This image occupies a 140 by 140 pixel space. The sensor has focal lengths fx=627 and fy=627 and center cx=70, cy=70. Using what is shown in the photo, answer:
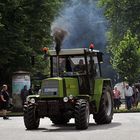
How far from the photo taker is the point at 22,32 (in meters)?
43.2

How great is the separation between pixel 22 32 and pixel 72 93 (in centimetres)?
2225

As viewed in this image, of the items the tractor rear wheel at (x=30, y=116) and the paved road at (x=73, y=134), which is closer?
the paved road at (x=73, y=134)

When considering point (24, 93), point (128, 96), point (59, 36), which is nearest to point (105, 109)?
point (59, 36)

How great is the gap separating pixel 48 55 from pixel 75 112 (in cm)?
324

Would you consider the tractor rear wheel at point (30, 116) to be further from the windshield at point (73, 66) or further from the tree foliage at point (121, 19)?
the tree foliage at point (121, 19)

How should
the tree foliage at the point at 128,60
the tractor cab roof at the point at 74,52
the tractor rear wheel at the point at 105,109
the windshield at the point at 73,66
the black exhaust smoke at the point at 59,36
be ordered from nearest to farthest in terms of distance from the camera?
1. the black exhaust smoke at the point at 59,36
2. the windshield at the point at 73,66
3. the tractor cab roof at the point at 74,52
4. the tractor rear wheel at the point at 105,109
5. the tree foliage at the point at 128,60

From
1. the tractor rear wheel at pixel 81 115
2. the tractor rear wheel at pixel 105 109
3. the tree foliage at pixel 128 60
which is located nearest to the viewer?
the tractor rear wheel at pixel 81 115

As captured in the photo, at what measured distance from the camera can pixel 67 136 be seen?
1800cm

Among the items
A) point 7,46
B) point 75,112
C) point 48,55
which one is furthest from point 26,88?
point 75,112

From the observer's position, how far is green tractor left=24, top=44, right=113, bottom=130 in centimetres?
2066

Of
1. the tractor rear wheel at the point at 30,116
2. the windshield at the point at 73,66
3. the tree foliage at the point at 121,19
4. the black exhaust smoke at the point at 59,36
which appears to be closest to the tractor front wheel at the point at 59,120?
the windshield at the point at 73,66

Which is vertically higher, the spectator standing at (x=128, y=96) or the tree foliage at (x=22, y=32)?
the tree foliage at (x=22, y=32)

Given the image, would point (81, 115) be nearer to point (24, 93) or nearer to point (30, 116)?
point (30, 116)

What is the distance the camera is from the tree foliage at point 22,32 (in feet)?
140
